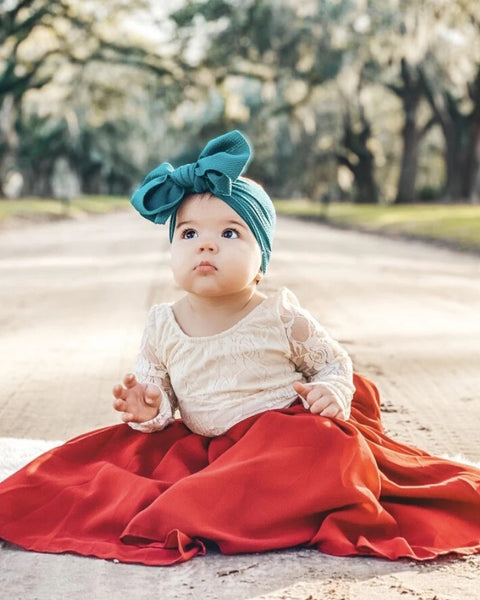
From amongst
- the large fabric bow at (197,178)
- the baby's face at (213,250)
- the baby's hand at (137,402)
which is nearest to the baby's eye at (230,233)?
the baby's face at (213,250)

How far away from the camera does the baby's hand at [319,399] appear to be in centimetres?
293

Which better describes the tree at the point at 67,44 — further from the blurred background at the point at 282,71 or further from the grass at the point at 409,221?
the grass at the point at 409,221

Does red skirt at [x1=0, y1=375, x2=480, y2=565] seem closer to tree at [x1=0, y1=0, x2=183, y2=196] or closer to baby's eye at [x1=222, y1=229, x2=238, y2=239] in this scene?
baby's eye at [x1=222, y1=229, x2=238, y2=239]

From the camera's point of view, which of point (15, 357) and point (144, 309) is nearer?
point (15, 357)

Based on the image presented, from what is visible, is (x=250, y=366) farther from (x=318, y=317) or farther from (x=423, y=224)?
(x=423, y=224)

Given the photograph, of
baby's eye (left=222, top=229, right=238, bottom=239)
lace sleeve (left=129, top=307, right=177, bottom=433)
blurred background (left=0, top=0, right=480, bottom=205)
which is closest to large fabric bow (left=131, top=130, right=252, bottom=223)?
baby's eye (left=222, top=229, right=238, bottom=239)

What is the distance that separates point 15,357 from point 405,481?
3340 millimetres

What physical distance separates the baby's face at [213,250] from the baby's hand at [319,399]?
1.15 feet

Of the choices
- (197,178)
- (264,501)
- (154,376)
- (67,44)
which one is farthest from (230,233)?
(67,44)

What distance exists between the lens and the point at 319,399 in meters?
2.94

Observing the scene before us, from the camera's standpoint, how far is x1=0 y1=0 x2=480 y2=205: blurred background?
2462cm

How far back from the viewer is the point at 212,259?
3018 millimetres

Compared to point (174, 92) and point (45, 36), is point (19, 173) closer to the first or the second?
point (45, 36)

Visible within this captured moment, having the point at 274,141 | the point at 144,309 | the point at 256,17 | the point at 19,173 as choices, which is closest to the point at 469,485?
the point at 144,309
